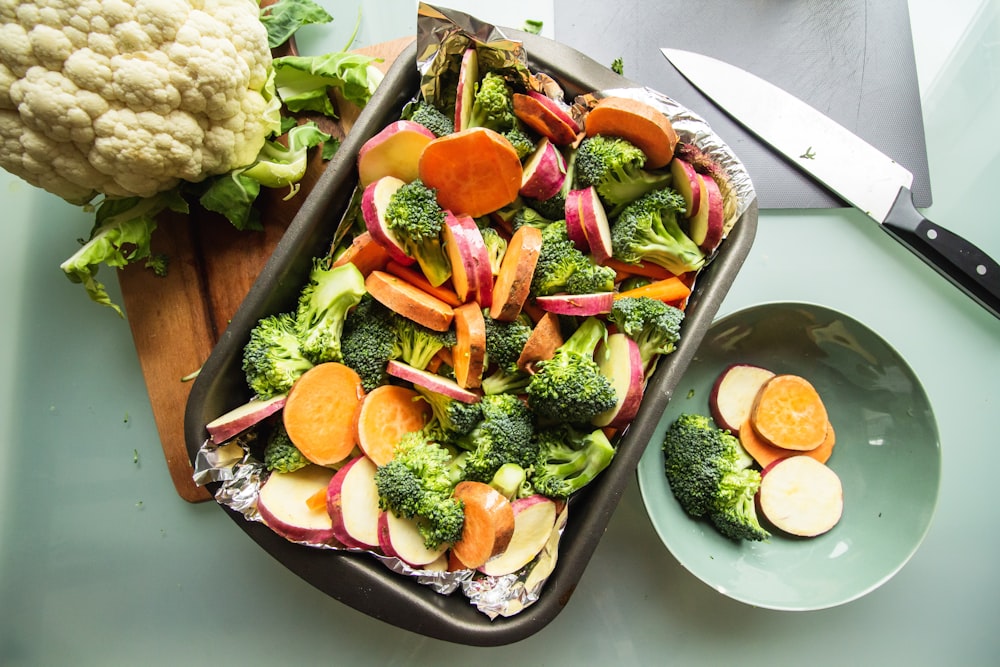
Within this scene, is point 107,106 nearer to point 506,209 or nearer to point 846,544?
point 506,209

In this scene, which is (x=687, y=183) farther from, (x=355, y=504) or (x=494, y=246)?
(x=355, y=504)

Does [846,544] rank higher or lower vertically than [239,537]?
higher

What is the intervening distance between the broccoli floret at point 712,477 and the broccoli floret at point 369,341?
68 centimetres

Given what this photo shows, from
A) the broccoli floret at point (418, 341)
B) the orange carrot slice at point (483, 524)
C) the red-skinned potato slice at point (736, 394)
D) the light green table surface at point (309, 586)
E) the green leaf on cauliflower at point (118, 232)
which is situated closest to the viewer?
the orange carrot slice at point (483, 524)

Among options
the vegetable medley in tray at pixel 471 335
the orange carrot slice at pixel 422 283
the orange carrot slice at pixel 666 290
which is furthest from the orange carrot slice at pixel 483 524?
the orange carrot slice at pixel 666 290

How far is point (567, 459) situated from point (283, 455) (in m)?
0.56

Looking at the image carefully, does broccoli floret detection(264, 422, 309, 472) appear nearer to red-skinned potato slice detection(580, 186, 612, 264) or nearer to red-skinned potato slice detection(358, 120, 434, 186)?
red-skinned potato slice detection(358, 120, 434, 186)

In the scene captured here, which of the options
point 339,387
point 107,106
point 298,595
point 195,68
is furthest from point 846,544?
point 107,106

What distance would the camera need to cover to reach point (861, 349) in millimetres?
1465

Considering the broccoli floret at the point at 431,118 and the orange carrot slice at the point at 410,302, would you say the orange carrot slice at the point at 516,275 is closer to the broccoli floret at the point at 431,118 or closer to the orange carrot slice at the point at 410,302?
the orange carrot slice at the point at 410,302

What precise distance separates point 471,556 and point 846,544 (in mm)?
947

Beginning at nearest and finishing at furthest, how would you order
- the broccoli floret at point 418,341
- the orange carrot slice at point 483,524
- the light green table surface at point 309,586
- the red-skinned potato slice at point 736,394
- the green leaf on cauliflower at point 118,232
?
the orange carrot slice at point 483,524 → the broccoli floret at point 418,341 → the green leaf on cauliflower at point 118,232 → the red-skinned potato slice at point 736,394 → the light green table surface at point 309,586

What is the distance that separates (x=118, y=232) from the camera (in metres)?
1.39

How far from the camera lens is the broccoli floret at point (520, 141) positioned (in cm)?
125
